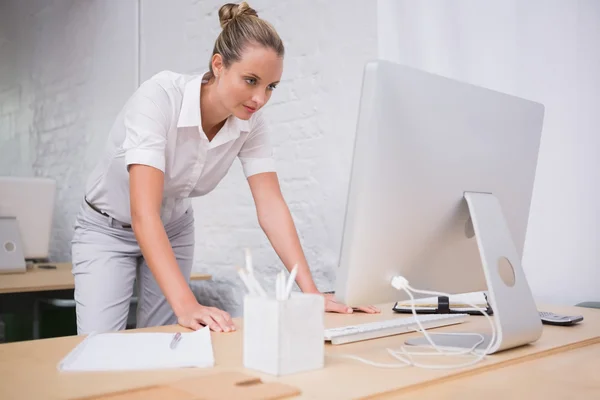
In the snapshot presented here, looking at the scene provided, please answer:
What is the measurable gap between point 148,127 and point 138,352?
0.57 m

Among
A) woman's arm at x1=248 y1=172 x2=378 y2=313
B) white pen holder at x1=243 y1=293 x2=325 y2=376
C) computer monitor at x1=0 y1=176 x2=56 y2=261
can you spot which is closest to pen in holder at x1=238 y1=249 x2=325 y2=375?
white pen holder at x1=243 y1=293 x2=325 y2=376

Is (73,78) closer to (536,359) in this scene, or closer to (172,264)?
(172,264)

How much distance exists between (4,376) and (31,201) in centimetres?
202

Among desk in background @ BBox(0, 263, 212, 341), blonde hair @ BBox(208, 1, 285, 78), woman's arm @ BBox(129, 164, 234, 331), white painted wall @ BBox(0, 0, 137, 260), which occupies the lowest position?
desk in background @ BBox(0, 263, 212, 341)

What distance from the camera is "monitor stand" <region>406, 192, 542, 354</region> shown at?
944 millimetres

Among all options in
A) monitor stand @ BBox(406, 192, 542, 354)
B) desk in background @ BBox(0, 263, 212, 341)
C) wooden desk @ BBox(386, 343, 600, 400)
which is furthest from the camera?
desk in background @ BBox(0, 263, 212, 341)

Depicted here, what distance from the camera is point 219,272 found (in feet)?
9.48

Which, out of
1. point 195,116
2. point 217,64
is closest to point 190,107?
point 195,116

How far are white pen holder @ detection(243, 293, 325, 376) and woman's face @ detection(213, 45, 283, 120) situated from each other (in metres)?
0.71

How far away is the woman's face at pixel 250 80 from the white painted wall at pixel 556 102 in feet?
2.68

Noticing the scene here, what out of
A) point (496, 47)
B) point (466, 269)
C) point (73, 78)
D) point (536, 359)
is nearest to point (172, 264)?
point (466, 269)

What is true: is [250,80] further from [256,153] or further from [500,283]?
[500,283]

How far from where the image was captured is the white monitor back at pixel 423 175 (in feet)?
2.79

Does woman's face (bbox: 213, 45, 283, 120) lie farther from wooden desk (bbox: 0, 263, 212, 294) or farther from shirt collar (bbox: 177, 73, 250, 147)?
wooden desk (bbox: 0, 263, 212, 294)
